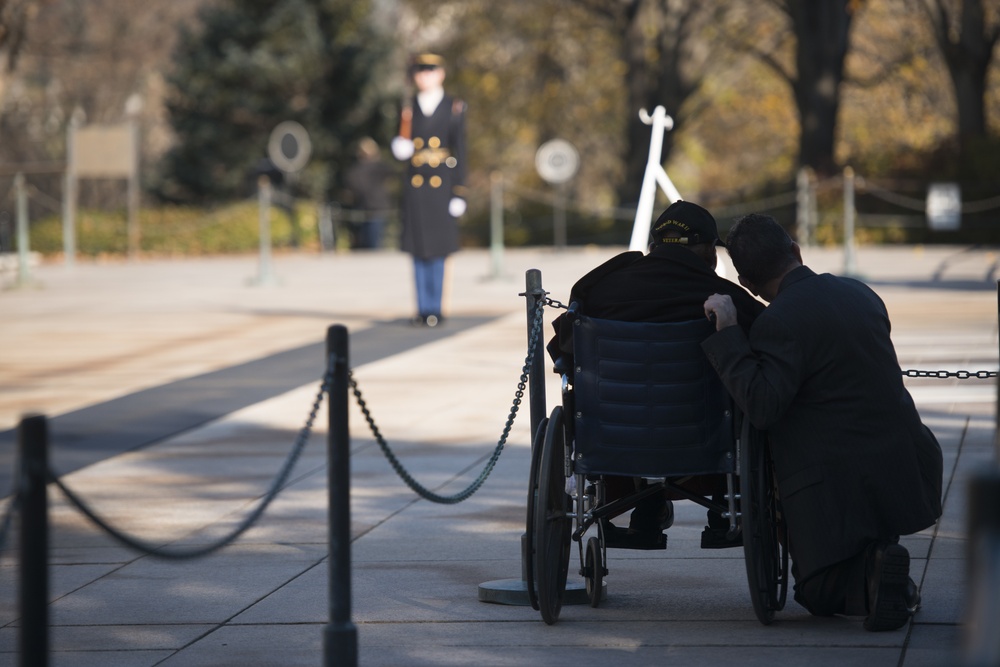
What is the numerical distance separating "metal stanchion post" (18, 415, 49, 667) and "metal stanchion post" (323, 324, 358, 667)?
857 millimetres

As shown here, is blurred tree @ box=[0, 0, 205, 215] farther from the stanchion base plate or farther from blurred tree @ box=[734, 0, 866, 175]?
the stanchion base plate

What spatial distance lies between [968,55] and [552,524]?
89.3ft

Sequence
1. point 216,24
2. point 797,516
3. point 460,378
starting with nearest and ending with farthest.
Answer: point 797,516 → point 460,378 → point 216,24

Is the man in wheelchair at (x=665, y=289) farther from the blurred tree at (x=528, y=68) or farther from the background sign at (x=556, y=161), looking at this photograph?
the blurred tree at (x=528, y=68)

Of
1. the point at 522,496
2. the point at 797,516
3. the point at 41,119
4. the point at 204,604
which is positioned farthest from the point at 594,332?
the point at 41,119

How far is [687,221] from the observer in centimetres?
542

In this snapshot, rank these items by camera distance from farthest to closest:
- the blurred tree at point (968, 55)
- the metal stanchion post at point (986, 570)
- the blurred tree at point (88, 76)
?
1. the blurred tree at point (88, 76)
2. the blurred tree at point (968, 55)
3. the metal stanchion post at point (986, 570)

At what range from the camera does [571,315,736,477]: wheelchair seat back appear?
5.18 meters

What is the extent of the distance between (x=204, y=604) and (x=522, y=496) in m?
2.16

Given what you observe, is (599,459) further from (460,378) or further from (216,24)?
(216,24)

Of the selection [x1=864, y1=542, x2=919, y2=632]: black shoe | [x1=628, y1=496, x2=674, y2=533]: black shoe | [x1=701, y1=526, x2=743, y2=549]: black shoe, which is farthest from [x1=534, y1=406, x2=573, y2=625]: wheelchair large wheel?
[x1=864, y1=542, x2=919, y2=632]: black shoe

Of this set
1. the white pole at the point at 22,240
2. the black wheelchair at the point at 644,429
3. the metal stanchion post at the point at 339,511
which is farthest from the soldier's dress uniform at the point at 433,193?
→ the metal stanchion post at the point at 339,511

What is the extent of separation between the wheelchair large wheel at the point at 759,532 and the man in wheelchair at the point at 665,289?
0.24 m

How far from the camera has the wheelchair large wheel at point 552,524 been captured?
200 inches
